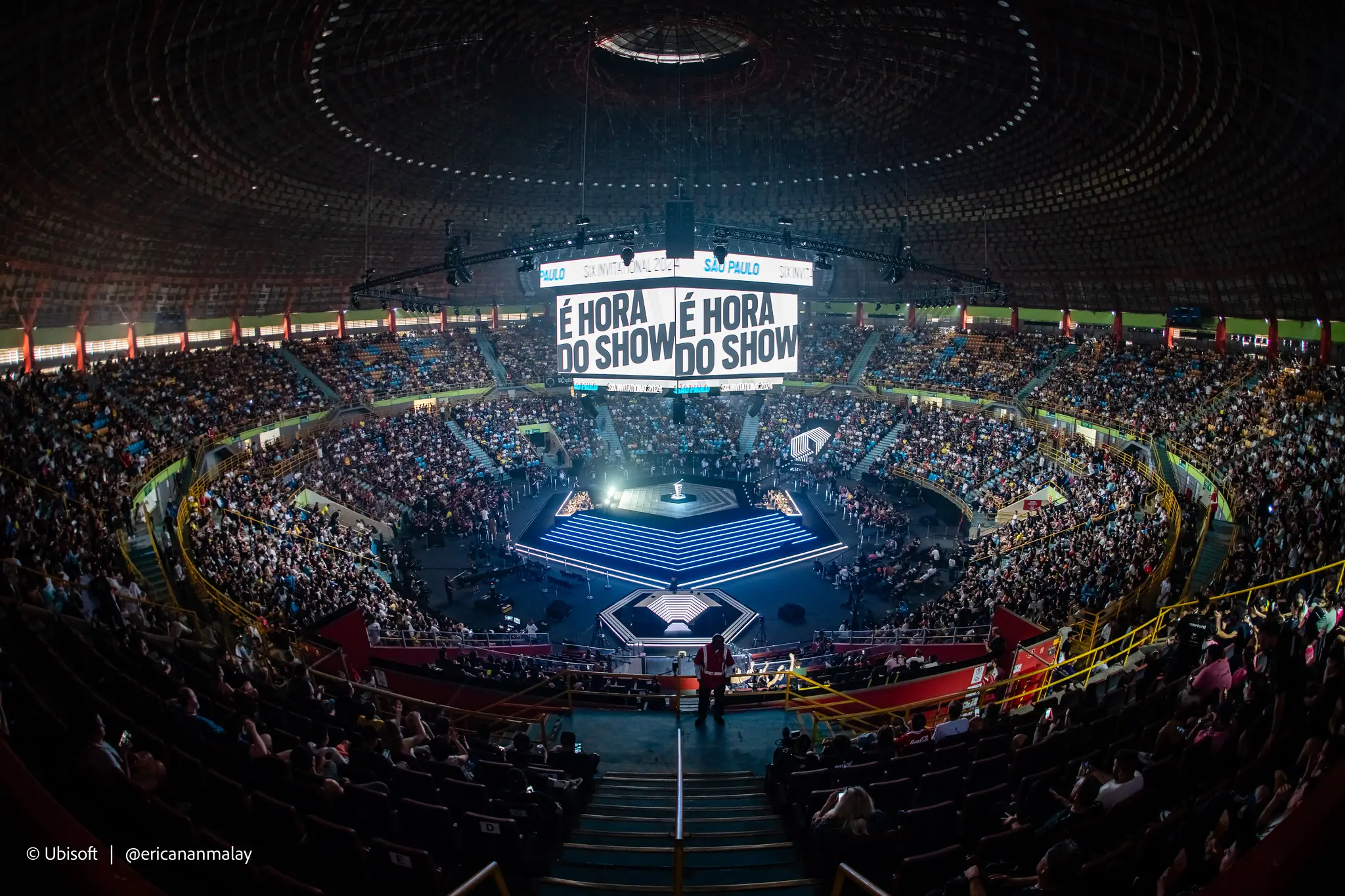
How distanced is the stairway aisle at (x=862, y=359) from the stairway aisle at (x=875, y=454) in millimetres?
6943

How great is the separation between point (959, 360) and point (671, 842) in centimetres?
3992

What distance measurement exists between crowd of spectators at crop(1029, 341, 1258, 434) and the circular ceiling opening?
813 inches

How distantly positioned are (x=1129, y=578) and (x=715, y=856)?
12645 millimetres

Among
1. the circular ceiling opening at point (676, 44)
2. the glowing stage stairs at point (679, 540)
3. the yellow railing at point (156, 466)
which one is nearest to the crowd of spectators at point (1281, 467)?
the glowing stage stairs at point (679, 540)

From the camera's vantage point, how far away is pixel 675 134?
29750mm

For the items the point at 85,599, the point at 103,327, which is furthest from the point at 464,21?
the point at 103,327

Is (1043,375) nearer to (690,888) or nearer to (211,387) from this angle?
(690,888)

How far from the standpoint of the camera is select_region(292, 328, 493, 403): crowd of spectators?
3994 centimetres

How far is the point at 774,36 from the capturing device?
20.6m

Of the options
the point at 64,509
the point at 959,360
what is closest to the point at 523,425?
the point at 959,360

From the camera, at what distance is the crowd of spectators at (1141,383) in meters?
29.0

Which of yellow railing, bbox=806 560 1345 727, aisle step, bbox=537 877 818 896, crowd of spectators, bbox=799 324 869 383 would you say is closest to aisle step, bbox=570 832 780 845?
aisle step, bbox=537 877 818 896

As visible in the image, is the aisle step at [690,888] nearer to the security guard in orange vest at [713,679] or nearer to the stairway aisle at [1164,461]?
the security guard in orange vest at [713,679]

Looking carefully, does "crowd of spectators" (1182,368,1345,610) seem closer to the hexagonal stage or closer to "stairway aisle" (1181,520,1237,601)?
"stairway aisle" (1181,520,1237,601)
